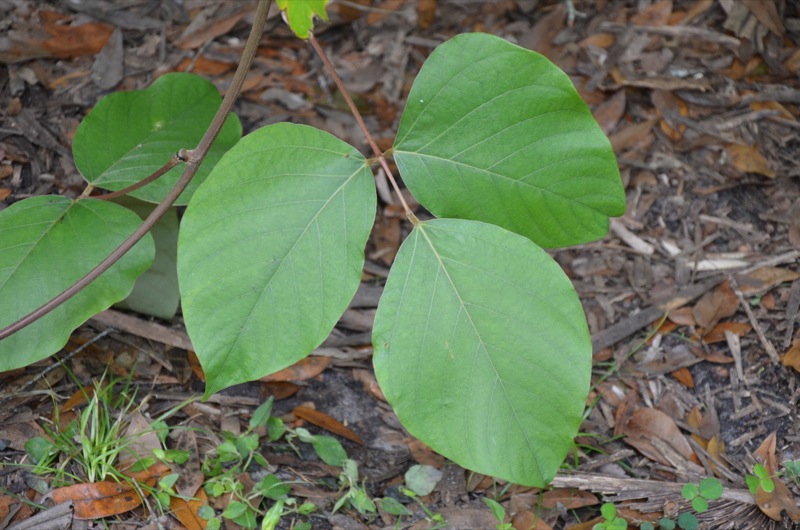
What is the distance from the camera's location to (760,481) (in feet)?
5.75

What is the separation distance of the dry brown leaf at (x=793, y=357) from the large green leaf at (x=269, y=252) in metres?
1.43

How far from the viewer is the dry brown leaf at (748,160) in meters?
2.49

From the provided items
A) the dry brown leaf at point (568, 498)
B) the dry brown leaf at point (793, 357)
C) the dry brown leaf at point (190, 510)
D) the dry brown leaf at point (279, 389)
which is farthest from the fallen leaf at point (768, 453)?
the dry brown leaf at point (190, 510)

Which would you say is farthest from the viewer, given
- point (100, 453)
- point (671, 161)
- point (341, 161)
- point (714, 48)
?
point (714, 48)

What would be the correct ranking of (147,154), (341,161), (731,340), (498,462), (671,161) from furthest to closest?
(671,161), (731,340), (147,154), (341,161), (498,462)

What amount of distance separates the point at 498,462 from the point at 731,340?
119 centimetres

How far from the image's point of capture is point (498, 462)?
138 centimetres

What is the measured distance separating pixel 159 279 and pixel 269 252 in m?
0.84

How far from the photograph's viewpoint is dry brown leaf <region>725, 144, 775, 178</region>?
2.49m

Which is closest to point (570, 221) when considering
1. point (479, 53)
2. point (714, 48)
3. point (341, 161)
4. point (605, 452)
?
point (479, 53)

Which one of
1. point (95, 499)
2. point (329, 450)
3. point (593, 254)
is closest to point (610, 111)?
point (593, 254)

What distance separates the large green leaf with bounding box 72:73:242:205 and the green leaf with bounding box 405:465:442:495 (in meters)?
0.98

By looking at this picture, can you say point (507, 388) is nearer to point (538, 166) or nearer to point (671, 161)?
point (538, 166)

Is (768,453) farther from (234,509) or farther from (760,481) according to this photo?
(234,509)
